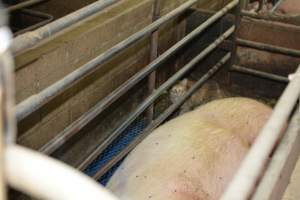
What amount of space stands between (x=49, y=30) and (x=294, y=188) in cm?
79

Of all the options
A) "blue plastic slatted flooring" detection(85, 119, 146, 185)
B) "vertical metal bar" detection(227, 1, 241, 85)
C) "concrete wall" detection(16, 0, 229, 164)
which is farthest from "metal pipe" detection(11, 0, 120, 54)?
"vertical metal bar" detection(227, 1, 241, 85)

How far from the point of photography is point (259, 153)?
839 mm

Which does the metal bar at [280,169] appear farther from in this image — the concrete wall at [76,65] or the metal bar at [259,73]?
the metal bar at [259,73]

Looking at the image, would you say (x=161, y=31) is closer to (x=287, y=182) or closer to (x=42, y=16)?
(x=42, y=16)

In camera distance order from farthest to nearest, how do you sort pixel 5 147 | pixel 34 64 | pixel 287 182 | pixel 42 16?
pixel 42 16
pixel 34 64
pixel 287 182
pixel 5 147

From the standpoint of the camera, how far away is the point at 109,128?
308 cm

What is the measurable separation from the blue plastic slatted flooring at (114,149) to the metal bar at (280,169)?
4.65 feet

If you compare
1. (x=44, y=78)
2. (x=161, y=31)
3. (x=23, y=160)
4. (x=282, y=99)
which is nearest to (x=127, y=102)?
(x=161, y=31)

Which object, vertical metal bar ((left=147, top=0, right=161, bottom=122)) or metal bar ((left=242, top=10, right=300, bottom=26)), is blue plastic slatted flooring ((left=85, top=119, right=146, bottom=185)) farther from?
metal bar ((left=242, top=10, right=300, bottom=26))

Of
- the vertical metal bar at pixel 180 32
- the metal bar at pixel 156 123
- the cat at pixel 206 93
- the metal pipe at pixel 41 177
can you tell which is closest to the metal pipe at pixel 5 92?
the metal pipe at pixel 41 177

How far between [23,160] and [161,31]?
10.6ft

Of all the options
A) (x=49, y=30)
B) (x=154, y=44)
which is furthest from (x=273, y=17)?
(x=49, y=30)

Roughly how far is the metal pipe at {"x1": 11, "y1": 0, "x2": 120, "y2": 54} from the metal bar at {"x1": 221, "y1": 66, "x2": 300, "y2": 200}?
2.01 ft

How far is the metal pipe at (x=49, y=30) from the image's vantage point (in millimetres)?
1186
